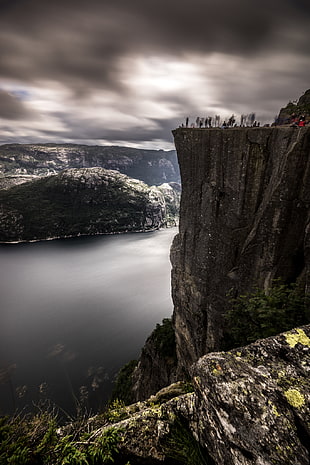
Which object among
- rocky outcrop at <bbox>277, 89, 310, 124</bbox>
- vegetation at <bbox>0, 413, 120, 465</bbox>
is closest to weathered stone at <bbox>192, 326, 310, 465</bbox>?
vegetation at <bbox>0, 413, 120, 465</bbox>

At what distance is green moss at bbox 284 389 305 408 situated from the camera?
4.06 meters

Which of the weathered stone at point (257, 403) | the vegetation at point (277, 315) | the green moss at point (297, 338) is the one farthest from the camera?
the vegetation at point (277, 315)

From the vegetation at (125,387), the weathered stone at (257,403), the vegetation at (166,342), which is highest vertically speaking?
the weathered stone at (257,403)

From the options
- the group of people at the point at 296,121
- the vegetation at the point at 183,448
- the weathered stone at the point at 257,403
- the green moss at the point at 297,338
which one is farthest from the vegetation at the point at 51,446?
the group of people at the point at 296,121

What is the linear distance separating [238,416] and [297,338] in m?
2.64

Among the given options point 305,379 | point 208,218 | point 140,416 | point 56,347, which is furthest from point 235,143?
point 56,347

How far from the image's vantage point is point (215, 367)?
5.15 metres

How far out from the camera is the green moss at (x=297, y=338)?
5.49m

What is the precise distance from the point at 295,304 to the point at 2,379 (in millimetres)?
66472

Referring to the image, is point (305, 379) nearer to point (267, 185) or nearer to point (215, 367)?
point (215, 367)

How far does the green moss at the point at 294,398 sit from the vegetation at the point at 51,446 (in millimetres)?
3815

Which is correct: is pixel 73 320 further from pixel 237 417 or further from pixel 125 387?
pixel 237 417

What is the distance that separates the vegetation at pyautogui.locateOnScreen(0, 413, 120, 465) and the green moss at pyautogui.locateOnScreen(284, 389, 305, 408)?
3815 millimetres

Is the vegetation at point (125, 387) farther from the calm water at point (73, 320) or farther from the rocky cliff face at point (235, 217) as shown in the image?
the rocky cliff face at point (235, 217)
